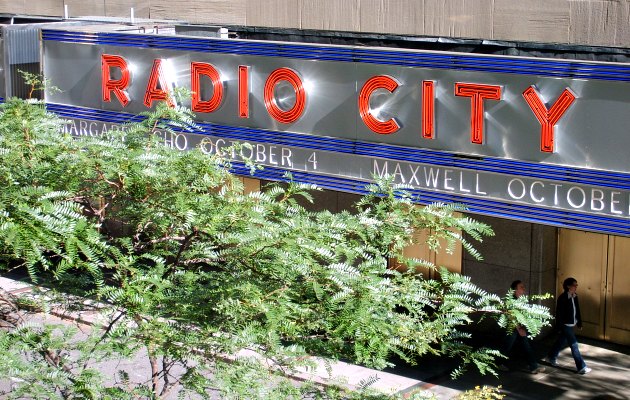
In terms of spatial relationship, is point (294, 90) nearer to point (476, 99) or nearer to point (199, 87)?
point (199, 87)

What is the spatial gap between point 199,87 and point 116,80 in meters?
2.03

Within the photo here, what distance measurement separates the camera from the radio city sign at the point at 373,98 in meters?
12.1

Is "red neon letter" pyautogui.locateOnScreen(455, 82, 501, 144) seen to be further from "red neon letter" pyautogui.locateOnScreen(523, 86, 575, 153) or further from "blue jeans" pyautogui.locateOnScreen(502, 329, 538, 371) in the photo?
"blue jeans" pyautogui.locateOnScreen(502, 329, 538, 371)

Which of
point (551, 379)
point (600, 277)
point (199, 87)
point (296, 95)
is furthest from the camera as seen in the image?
point (199, 87)

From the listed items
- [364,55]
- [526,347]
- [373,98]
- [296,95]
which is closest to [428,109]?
[373,98]

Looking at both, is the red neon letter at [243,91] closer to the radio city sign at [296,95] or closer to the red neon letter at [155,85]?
the radio city sign at [296,95]

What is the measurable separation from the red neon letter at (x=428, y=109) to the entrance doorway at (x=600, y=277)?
13.5ft

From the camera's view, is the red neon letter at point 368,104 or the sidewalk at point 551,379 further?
the sidewalk at point 551,379

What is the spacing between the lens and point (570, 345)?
48.3ft

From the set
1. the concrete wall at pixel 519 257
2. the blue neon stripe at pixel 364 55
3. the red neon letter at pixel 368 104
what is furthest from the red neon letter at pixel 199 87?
the concrete wall at pixel 519 257

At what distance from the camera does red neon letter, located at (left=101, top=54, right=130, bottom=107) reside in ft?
57.0

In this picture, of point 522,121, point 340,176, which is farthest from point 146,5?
point 522,121

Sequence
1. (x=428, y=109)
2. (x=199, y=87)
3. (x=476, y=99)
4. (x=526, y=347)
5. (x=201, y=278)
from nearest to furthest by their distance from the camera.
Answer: (x=201, y=278)
(x=476, y=99)
(x=428, y=109)
(x=526, y=347)
(x=199, y=87)

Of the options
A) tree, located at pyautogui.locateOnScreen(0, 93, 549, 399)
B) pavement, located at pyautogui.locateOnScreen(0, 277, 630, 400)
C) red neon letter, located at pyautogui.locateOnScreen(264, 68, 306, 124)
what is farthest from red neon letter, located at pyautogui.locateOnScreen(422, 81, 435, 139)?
tree, located at pyautogui.locateOnScreen(0, 93, 549, 399)
